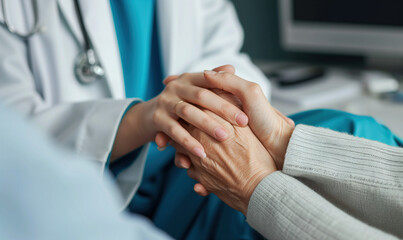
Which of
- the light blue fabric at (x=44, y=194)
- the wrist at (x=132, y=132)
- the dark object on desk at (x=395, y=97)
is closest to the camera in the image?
the light blue fabric at (x=44, y=194)

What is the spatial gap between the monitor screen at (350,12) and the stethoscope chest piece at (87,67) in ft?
2.60

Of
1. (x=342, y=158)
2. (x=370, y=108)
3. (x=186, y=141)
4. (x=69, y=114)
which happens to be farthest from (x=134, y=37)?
(x=370, y=108)

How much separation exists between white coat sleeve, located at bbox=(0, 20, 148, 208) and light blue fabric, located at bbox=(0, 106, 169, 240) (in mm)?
406

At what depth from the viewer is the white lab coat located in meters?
0.69

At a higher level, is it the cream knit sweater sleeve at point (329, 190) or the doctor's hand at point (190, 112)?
the doctor's hand at point (190, 112)

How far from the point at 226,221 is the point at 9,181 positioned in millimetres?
442

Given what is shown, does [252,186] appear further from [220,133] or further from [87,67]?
[87,67]

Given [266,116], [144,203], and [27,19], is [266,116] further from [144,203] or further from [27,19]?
[27,19]

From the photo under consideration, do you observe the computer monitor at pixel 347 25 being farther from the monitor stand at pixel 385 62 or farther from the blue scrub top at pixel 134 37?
the blue scrub top at pixel 134 37

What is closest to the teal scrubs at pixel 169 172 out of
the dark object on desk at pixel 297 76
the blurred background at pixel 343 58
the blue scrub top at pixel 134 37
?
the blue scrub top at pixel 134 37

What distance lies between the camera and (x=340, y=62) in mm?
1497

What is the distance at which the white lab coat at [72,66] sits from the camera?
686mm

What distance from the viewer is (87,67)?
2.63 feet

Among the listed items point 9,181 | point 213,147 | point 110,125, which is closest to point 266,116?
point 213,147
